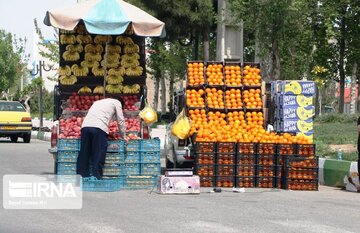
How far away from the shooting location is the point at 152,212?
12742 mm

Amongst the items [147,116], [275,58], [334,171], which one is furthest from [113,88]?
[275,58]

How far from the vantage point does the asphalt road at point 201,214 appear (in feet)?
36.4

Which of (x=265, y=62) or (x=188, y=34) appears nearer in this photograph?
(x=265, y=62)

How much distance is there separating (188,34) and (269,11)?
15578 mm

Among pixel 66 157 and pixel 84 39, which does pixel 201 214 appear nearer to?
pixel 66 157

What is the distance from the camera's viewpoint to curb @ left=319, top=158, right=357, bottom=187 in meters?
18.5

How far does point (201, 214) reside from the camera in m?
12.6

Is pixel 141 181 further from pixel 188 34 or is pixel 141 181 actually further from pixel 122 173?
pixel 188 34

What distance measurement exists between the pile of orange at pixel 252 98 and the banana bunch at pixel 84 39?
3529mm

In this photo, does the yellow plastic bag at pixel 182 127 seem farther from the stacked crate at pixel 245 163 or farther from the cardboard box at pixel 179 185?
the cardboard box at pixel 179 185

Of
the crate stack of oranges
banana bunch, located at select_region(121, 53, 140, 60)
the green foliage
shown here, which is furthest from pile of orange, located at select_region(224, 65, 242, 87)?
the green foliage

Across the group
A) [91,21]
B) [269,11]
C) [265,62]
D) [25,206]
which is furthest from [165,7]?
[25,206]

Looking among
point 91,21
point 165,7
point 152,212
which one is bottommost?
point 152,212

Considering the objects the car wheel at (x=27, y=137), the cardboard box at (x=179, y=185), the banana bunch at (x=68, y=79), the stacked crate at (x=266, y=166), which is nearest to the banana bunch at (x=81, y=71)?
the banana bunch at (x=68, y=79)
